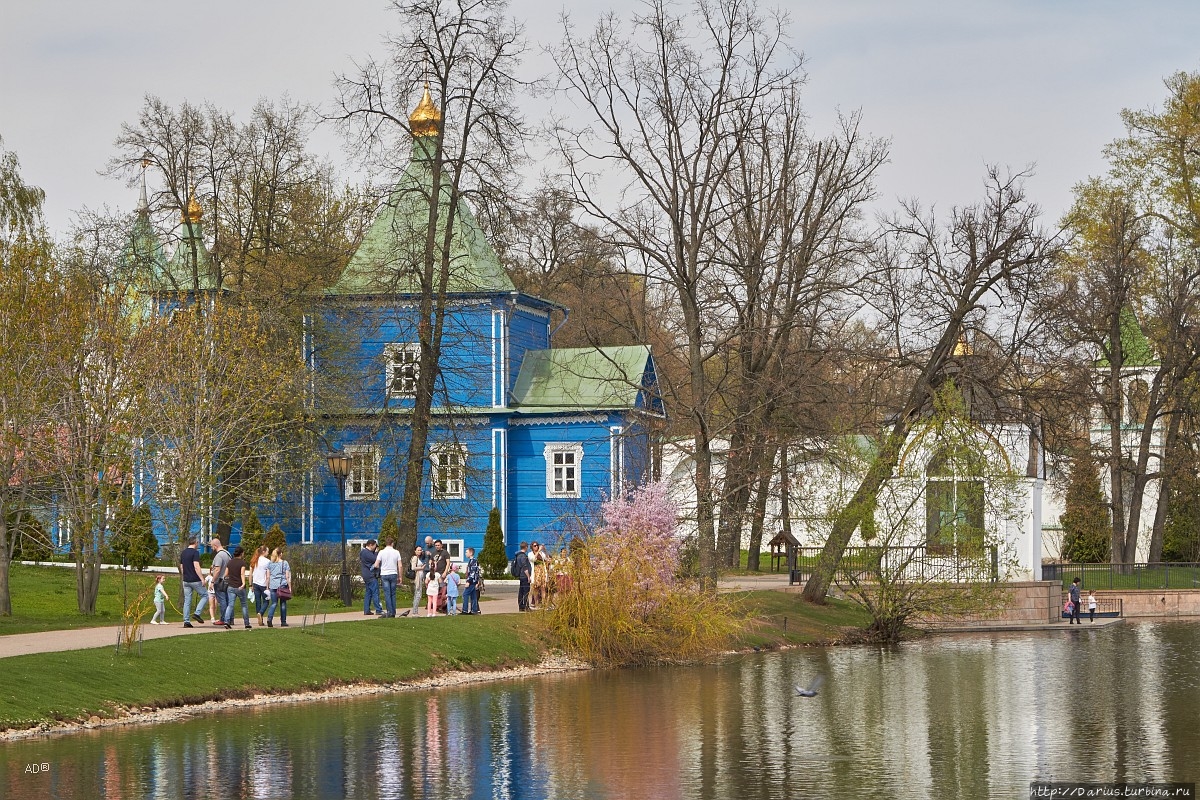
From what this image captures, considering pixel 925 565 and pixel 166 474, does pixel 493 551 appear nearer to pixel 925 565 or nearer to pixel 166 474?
pixel 166 474

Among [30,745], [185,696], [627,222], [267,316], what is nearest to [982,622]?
[627,222]

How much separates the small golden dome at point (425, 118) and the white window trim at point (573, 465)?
1048cm

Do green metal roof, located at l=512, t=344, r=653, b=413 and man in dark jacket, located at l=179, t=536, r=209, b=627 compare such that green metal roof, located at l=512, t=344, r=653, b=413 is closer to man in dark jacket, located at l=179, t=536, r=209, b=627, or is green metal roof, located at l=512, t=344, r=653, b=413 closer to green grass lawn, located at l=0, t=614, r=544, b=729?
green grass lawn, located at l=0, t=614, r=544, b=729

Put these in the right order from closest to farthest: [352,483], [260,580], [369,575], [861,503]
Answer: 1. [260,580]
2. [369,575]
3. [861,503]
4. [352,483]

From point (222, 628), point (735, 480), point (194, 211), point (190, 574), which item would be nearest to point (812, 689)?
point (222, 628)

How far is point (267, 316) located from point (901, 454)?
19.1 metres

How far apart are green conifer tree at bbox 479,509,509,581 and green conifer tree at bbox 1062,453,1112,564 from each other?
23.2 metres

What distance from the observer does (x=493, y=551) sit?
46.8 meters

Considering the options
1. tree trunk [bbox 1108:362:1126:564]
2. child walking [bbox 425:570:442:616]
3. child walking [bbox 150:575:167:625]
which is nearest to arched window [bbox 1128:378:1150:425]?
tree trunk [bbox 1108:362:1126:564]

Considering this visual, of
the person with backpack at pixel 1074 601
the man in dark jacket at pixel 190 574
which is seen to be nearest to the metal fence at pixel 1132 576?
the person with backpack at pixel 1074 601

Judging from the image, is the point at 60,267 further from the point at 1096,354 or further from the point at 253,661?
the point at 1096,354

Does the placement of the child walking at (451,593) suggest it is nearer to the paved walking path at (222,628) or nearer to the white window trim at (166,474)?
the paved walking path at (222,628)

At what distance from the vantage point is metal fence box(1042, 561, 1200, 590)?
1933 inches

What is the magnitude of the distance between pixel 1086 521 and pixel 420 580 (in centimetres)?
3631
